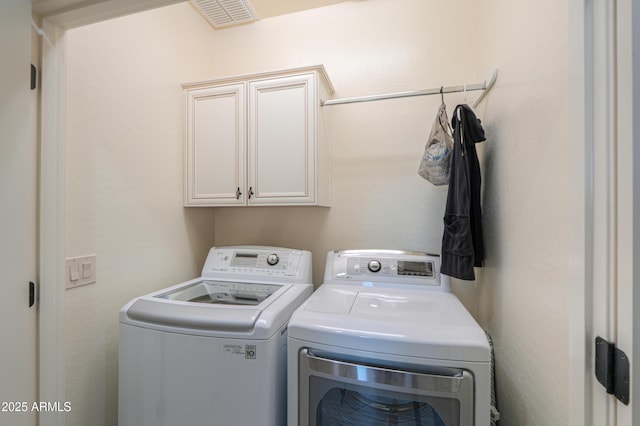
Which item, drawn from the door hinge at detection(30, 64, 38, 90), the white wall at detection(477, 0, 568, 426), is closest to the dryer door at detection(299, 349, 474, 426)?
the white wall at detection(477, 0, 568, 426)

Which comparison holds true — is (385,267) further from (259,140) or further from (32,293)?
(32,293)

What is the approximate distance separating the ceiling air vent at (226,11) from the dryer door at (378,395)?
2.15m

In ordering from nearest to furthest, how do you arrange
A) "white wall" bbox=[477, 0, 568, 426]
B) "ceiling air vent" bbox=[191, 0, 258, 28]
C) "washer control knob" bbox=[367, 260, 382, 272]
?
"white wall" bbox=[477, 0, 568, 426] < "washer control knob" bbox=[367, 260, 382, 272] < "ceiling air vent" bbox=[191, 0, 258, 28]

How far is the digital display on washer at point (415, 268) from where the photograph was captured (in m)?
1.52

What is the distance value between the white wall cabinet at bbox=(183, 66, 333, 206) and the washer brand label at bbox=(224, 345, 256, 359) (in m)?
0.84

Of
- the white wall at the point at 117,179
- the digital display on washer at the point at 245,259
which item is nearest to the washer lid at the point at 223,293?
the digital display on washer at the point at 245,259

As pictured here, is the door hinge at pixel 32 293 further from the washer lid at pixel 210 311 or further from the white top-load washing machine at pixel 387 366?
the white top-load washing machine at pixel 387 366

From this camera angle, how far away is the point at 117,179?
1367mm

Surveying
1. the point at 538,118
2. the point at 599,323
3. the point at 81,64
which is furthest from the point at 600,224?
the point at 81,64

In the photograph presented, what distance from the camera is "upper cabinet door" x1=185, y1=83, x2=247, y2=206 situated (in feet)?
5.62

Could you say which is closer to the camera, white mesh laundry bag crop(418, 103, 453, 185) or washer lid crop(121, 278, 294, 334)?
washer lid crop(121, 278, 294, 334)

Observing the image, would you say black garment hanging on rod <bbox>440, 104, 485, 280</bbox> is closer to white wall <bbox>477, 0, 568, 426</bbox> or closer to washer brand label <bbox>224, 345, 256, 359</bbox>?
white wall <bbox>477, 0, 568, 426</bbox>

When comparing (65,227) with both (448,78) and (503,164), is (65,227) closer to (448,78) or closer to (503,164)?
(503,164)

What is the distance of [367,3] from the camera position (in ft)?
6.17
